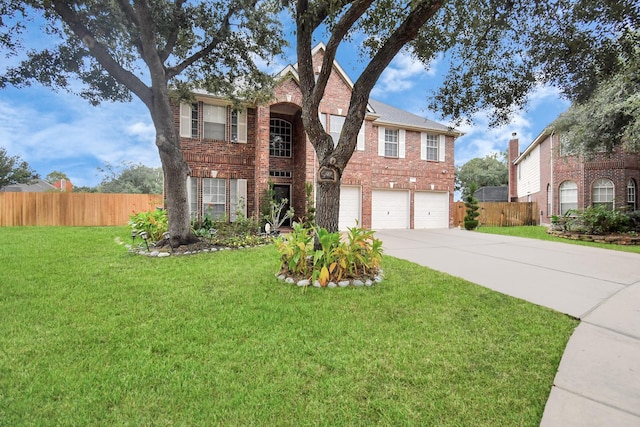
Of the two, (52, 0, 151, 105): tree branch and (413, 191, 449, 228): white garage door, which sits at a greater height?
(52, 0, 151, 105): tree branch

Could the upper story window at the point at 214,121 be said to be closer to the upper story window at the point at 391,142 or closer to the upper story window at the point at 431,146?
the upper story window at the point at 391,142

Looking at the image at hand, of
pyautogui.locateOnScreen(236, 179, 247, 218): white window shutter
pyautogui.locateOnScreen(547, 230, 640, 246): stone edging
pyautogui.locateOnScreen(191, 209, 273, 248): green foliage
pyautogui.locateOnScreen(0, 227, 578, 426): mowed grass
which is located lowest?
pyautogui.locateOnScreen(0, 227, 578, 426): mowed grass

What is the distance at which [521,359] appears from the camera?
2.94 m

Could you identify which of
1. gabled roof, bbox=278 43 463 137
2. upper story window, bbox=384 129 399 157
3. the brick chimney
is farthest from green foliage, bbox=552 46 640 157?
the brick chimney

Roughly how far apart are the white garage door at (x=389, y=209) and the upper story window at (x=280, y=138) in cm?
471

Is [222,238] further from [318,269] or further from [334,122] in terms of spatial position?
[334,122]

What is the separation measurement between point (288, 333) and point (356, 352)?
821 mm

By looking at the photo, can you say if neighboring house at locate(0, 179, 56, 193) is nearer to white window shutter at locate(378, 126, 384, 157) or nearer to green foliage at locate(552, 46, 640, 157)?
white window shutter at locate(378, 126, 384, 157)

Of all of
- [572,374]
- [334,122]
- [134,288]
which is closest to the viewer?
[572,374]

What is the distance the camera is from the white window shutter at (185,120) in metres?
12.1

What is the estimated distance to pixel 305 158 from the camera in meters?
13.3

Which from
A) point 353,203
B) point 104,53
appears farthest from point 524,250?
point 104,53

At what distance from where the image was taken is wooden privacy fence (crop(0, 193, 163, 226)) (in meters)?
15.3

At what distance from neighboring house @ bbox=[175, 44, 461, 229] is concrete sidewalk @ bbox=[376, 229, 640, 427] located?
4.70 m
